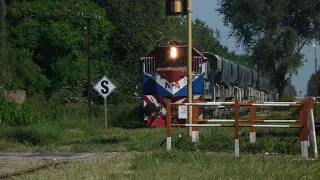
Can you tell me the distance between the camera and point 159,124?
1080 inches

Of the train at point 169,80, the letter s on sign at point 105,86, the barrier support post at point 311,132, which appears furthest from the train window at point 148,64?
the barrier support post at point 311,132

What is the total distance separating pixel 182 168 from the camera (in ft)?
36.9

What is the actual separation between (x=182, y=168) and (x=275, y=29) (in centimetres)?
5000

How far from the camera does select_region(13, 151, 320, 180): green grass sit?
10.2m

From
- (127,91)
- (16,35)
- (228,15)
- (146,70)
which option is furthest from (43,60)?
(146,70)

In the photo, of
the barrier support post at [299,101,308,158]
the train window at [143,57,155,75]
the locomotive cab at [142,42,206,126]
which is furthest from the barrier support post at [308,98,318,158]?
the train window at [143,57,155,75]

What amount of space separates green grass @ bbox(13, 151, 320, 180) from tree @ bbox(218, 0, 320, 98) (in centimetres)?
4687

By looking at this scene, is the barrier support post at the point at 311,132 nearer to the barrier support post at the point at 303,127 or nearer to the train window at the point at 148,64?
the barrier support post at the point at 303,127

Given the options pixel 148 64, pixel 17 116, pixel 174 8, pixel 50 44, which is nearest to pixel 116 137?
pixel 174 8

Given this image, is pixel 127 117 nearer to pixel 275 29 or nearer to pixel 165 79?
pixel 165 79

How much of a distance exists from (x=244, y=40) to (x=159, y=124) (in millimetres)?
36399

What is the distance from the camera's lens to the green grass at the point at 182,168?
10.2 meters

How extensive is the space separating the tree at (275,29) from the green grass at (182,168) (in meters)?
46.9

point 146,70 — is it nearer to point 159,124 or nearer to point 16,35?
point 159,124
